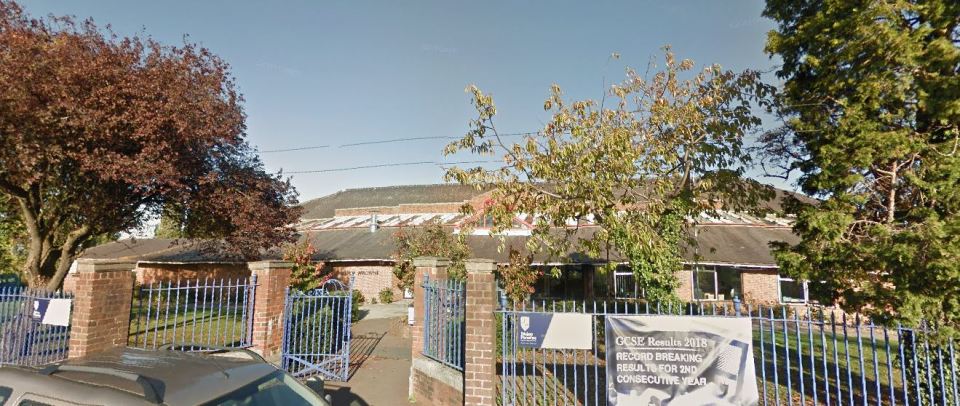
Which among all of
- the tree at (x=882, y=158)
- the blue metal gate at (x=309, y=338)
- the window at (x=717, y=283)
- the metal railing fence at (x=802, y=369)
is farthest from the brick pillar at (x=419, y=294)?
the window at (x=717, y=283)

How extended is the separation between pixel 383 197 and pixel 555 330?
4031 centimetres

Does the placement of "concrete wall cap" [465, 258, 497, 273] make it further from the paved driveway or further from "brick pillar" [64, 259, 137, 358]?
"brick pillar" [64, 259, 137, 358]

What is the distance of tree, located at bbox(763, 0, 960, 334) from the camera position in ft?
17.0

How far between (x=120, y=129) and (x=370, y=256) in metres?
13.7

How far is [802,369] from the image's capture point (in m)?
6.24

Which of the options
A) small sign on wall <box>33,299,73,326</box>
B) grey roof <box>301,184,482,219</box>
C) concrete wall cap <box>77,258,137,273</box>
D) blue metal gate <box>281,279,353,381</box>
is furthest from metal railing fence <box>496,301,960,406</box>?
grey roof <box>301,184,482,219</box>

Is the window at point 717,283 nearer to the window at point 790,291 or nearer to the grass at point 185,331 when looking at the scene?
the window at point 790,291

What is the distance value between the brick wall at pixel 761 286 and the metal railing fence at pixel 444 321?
15298mm

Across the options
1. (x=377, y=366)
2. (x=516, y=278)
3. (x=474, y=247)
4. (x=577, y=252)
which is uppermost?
(x=474, y=247)

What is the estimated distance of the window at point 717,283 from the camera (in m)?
18.2

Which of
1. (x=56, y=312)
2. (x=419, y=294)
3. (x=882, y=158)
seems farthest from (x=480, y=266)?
(x=56, y=312)

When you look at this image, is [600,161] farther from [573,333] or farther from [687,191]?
[573,333]

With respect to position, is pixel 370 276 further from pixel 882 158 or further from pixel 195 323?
pixel 882 158

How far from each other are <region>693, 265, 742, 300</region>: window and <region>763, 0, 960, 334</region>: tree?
12.9m
